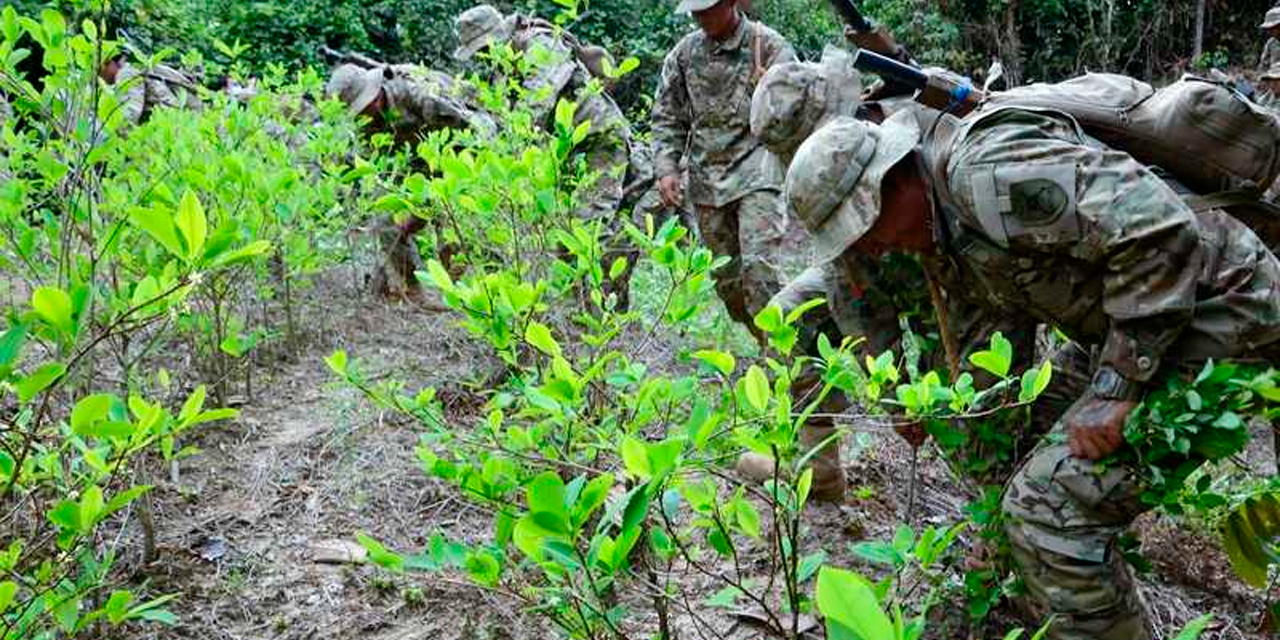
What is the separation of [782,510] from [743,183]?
10.3ft

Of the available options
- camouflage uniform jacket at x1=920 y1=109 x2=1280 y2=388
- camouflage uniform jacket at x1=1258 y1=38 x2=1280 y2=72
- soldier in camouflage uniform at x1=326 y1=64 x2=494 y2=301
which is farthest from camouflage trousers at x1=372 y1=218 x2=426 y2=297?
Result: camouflage uniform jacket at x1=1258 y1=38 x2=1280 y2=72

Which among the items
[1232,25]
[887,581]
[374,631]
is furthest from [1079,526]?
[1232,25]

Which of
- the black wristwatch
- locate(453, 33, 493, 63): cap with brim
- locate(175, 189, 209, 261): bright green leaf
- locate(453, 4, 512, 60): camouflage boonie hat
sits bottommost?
the black wristwatch

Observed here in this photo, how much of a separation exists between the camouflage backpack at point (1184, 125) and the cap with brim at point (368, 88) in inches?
187

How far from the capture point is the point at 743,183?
459 centimetres

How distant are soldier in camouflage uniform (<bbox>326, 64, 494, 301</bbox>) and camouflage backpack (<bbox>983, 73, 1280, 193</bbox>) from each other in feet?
14.5

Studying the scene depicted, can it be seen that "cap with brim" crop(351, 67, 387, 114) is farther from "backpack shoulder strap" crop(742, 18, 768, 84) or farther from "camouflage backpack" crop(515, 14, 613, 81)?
"backpack shoulder strap" crop(742, 18, 768, 84)

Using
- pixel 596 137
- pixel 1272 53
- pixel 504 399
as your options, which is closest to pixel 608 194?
pixel 596 137

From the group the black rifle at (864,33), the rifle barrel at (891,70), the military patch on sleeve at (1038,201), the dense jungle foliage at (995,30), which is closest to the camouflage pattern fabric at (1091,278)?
the military patch on sleeve at (1038,201)

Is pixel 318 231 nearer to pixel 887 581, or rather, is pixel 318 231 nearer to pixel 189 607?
pixel 189 607

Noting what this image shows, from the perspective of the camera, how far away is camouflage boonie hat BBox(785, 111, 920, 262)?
2.27 metres

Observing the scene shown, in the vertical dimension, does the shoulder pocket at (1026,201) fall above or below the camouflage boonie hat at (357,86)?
above

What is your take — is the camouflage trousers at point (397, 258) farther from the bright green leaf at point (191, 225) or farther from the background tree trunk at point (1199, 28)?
the background tree trunk at point (1199, 28)

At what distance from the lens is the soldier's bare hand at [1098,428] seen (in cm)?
207
